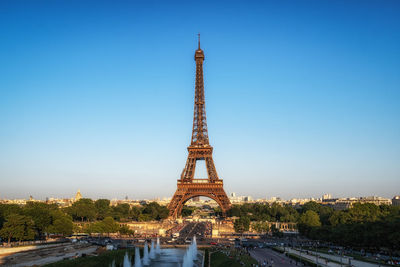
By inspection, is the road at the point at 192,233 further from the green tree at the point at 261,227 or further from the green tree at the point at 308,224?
the green tree at the point at 308,224

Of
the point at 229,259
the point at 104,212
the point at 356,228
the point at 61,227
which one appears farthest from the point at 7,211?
the point at 356,228

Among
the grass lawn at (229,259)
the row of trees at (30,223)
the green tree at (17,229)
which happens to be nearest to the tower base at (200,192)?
the row of trees at (30,223)

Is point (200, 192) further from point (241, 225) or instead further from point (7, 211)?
point (7, 211)

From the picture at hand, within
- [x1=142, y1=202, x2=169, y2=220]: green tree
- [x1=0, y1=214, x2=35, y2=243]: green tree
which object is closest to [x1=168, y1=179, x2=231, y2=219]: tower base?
[x1=142, y1=202, x2=169, y2=220]: green tree

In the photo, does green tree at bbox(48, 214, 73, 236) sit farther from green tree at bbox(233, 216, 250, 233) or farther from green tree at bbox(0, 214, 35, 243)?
green tree at bbox(233, 216, 250, 233)

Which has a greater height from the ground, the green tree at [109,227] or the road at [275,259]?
the green tree at [109,227]

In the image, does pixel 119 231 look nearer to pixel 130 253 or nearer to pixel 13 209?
pixel 13 209

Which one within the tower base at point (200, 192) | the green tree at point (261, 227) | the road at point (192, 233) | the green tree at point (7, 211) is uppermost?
the tower base at point (200, 192)
